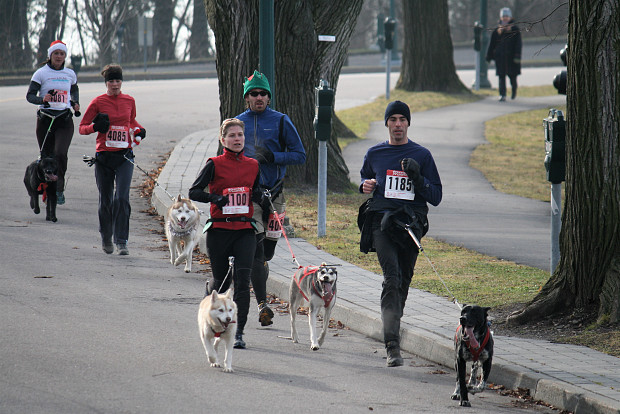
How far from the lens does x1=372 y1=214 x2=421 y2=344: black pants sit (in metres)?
7.54

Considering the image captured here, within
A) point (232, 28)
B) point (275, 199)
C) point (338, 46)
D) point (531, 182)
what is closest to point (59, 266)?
point (275, 199)

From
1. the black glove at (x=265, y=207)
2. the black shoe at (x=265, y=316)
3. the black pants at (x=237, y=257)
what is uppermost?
the black glove at (x=265, y=207)

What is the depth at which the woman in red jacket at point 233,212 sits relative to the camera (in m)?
7.74

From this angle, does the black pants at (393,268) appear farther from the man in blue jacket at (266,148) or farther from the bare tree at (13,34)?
the bare tree at (13,34)

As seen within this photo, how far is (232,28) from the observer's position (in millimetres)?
14469

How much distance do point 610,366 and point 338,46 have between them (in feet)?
33.9

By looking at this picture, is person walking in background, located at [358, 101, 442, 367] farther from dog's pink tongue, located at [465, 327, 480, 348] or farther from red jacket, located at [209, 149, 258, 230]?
dog's pink tongue, located at [465, 327, 480, 348]

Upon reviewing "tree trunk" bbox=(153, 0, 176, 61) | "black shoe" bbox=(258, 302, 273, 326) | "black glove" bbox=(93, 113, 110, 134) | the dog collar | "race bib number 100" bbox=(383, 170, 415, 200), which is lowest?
"black shoe" bbox=(258, 302, 273, 326)

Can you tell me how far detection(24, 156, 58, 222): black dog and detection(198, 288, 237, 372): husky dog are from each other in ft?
21.0

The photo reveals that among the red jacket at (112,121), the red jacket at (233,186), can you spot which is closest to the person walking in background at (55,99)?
the red jacket at (112,121)

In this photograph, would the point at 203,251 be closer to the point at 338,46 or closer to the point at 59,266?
the point at 59,266

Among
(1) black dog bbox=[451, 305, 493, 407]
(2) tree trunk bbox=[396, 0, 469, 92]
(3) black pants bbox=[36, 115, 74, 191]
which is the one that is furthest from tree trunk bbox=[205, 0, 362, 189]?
(2) tree trunk bbox=[396, 0, 469, 92]

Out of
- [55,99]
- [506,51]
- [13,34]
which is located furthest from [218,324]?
[13,34]

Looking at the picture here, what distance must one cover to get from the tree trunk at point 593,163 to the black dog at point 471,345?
5.77 ft
